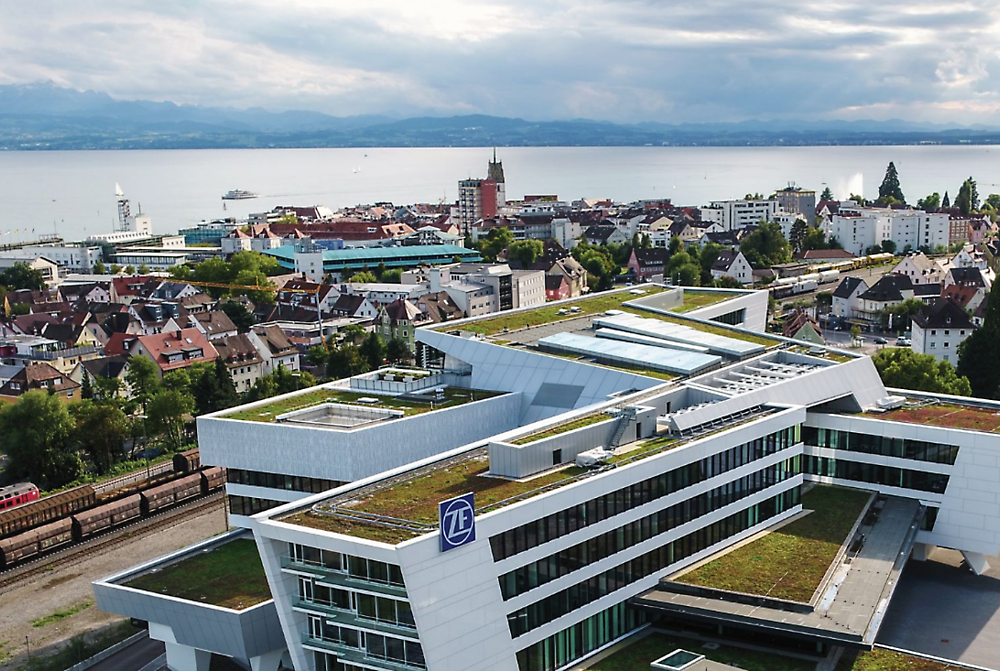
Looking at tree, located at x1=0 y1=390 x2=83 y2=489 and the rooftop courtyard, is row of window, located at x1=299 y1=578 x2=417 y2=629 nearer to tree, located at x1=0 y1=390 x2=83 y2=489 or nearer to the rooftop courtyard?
the rooftop courtyard

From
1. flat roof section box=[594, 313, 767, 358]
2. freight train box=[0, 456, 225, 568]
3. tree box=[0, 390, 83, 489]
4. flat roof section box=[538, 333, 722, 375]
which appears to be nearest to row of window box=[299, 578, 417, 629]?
flat roof section box=[538, 333, 722, 375]

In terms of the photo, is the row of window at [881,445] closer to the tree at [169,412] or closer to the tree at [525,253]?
the tree at [169,412]

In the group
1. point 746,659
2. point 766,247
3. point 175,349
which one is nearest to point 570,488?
point 746,659

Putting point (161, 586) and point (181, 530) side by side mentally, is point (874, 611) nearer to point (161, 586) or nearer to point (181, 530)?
point (161, 586)

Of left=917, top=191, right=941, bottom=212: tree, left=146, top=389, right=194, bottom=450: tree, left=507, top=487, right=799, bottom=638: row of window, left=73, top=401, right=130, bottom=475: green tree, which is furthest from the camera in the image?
left=917, top=191, right=941, bottom=212: tree

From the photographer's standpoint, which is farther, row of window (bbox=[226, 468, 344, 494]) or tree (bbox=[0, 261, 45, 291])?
tree (bbox=[0, 261, 45, 291])

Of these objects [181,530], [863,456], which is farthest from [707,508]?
[181,530]

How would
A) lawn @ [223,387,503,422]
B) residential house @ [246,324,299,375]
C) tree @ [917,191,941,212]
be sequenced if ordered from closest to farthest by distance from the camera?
lawn @ [223,387,503,422]
residential house @ [246,324,299,375]
tree @ [917,191,941,212]

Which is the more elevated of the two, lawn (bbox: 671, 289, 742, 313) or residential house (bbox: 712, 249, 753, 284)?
lawn (bbox: 671, 289, 742, 313)
